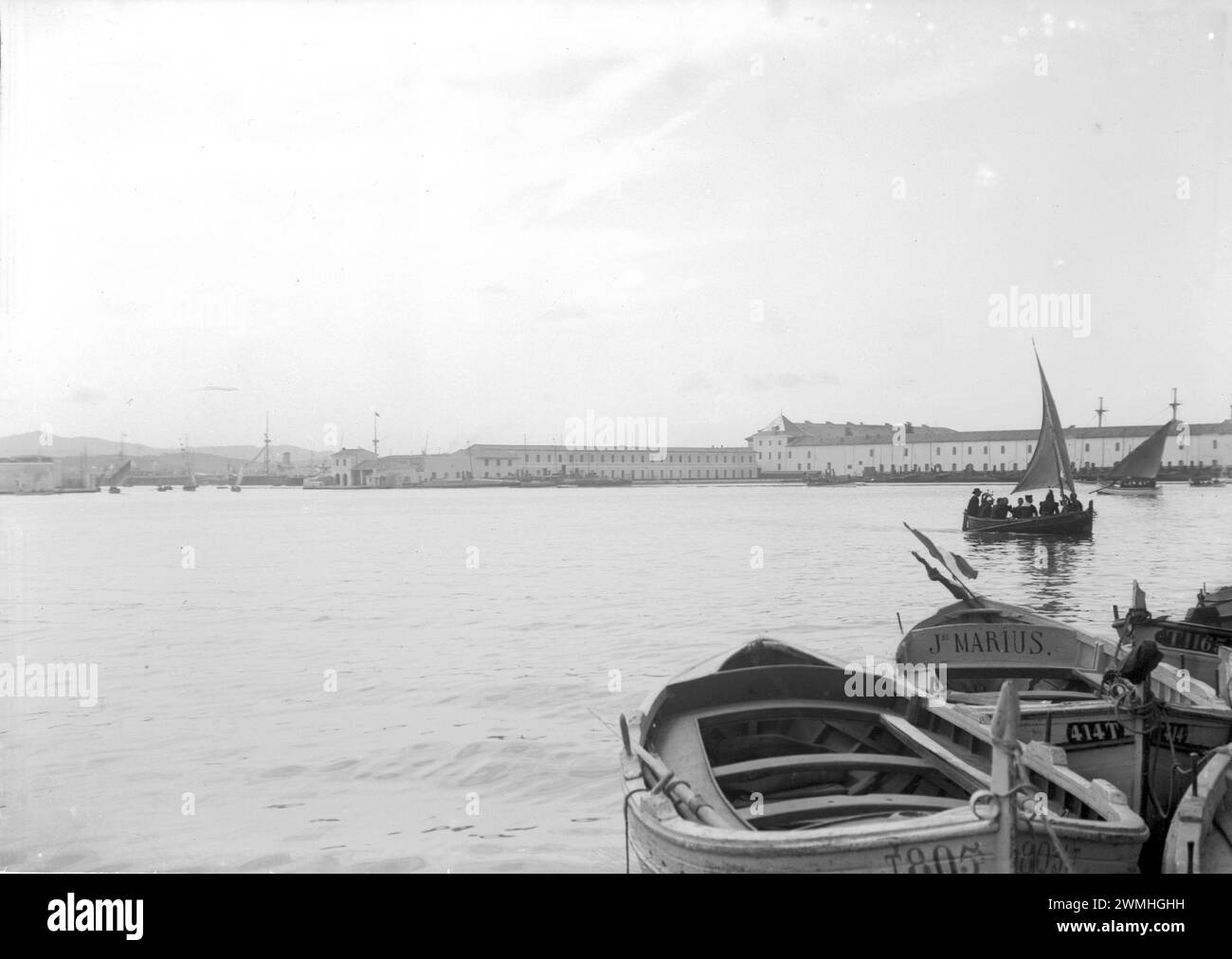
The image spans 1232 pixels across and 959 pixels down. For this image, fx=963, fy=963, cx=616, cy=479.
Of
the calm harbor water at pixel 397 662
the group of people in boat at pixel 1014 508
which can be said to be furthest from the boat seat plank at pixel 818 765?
the group of people in boat at pixel 1014 508

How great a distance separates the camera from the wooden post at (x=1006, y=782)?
3.65 metres

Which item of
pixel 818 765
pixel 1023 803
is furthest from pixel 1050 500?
pixel 1023 803

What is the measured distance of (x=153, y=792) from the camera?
7.85 meters

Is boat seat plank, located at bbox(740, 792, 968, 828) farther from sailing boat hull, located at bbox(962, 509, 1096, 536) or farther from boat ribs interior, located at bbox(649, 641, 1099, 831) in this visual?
sailing boat hull, located at bbox(962, 509, 1096, 536)

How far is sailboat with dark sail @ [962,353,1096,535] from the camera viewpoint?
31.4 m

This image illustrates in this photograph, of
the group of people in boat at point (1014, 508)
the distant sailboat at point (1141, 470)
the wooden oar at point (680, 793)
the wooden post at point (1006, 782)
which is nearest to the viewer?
the wooden post at point (1006, 782)

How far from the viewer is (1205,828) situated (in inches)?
173

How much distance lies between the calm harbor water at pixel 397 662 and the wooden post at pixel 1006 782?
9.55ft

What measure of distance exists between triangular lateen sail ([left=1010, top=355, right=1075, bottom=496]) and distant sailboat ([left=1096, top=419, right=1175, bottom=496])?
60.7ft

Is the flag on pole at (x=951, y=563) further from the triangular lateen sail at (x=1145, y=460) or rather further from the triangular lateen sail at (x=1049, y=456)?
the triangular lateen sail at (x=1145, y=460)

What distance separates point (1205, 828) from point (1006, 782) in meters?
1.50

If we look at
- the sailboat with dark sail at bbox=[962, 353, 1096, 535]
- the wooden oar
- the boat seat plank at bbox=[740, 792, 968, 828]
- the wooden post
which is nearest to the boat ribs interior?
the boat seat plank at bbox=[740, 792, 968, 828]
